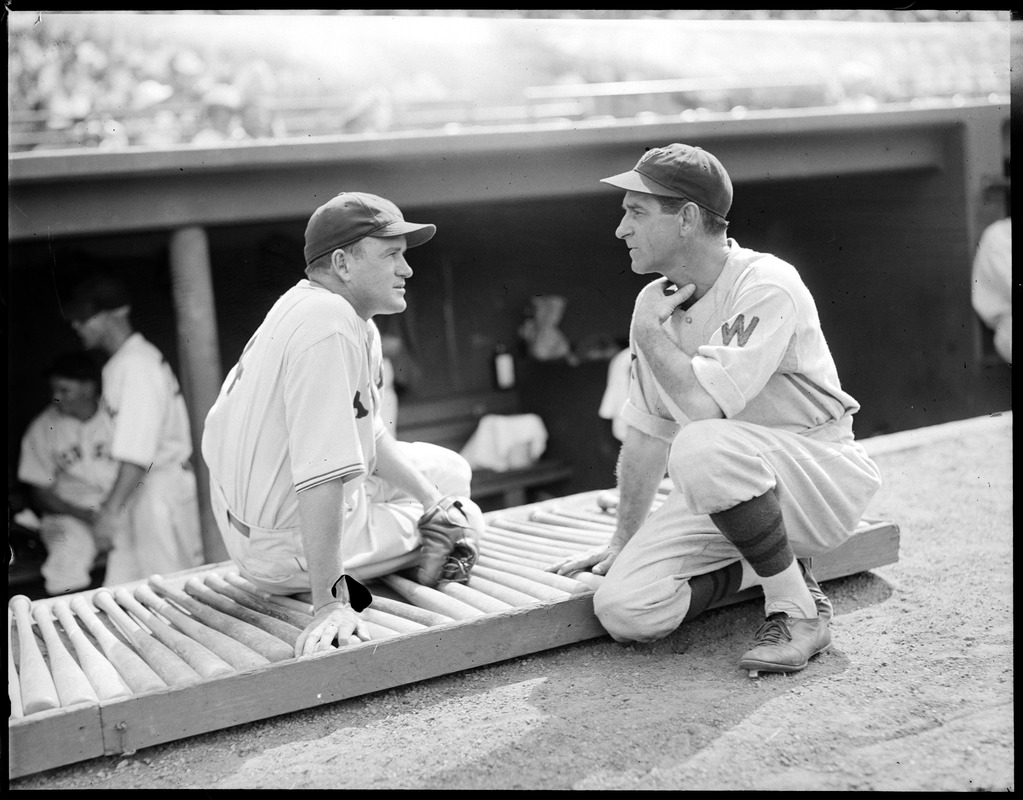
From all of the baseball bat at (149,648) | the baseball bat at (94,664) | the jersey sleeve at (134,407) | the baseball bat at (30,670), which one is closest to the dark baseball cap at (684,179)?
the baseball bat at (149,648)

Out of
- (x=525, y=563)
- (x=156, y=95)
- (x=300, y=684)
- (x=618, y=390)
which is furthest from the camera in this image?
(x=156, y=95)

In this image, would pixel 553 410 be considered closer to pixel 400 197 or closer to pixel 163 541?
pixel 400 197

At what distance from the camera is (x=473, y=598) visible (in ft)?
9.43

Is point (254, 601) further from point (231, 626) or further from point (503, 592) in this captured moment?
point (503, 592)

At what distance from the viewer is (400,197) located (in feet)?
19.2

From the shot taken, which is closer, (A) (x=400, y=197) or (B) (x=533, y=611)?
(B) (x=533, y=611)

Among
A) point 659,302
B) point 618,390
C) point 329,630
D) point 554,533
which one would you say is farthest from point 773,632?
point 618,390

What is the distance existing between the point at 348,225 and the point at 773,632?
1.55 m

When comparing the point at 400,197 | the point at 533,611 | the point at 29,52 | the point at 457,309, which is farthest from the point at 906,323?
the point at 29,52

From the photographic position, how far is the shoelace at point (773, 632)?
2.52m

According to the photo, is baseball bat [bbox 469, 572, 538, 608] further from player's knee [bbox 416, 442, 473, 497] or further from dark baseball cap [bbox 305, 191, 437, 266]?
dark baseball cap [bbox 305, 191, 437, 266]

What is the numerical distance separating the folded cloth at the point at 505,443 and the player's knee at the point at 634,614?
177 inches

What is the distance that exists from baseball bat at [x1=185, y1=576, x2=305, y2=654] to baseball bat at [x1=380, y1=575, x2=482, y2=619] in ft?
1.21

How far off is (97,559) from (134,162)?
2.31 metres
